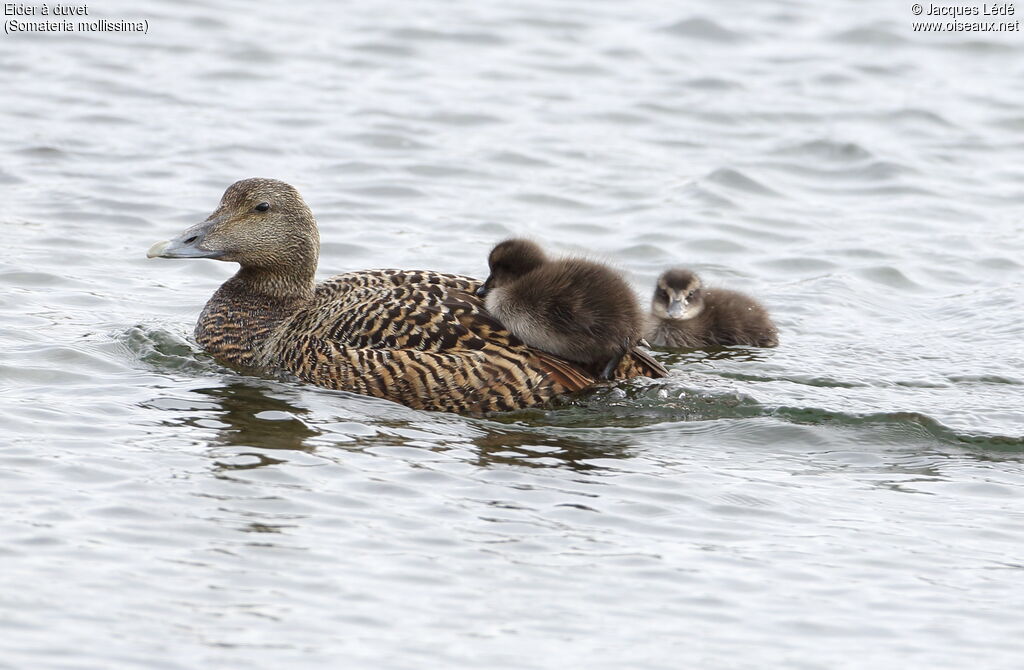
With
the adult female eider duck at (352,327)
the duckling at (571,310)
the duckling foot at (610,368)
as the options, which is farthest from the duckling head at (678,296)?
the duckling at (571,310)

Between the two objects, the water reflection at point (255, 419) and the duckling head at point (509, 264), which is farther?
the duckling head at point (509, 264)

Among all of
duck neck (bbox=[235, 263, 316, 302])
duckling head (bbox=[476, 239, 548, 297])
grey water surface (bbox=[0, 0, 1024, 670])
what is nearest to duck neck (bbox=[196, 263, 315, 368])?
duck neck (bbox=[235, 263, 316, 302])

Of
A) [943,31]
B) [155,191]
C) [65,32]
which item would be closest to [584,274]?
[155,191]

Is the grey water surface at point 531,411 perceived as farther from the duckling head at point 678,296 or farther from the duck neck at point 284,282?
the duck neck at point 284,282

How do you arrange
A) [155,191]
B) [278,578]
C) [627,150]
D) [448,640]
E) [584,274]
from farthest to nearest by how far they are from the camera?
[627,150], [155,191], [584,274], [278,578], [448,640]

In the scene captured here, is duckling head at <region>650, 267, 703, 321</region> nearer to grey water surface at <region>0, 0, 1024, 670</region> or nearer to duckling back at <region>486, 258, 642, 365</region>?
grey water surface at <region>0, 0, 1024, 670</region>

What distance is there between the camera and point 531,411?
27.1 ft

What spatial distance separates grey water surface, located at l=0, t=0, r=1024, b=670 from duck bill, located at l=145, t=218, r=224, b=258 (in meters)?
0.53

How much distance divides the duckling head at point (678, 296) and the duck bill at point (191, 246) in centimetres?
275

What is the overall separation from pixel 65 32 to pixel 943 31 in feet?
31.2

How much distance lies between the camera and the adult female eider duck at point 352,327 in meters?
8.23

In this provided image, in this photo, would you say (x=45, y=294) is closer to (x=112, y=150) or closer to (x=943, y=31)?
(x=112, y=150)

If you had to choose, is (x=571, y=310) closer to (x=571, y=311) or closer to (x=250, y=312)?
(x=571, y=311)

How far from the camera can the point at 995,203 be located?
13430mm
